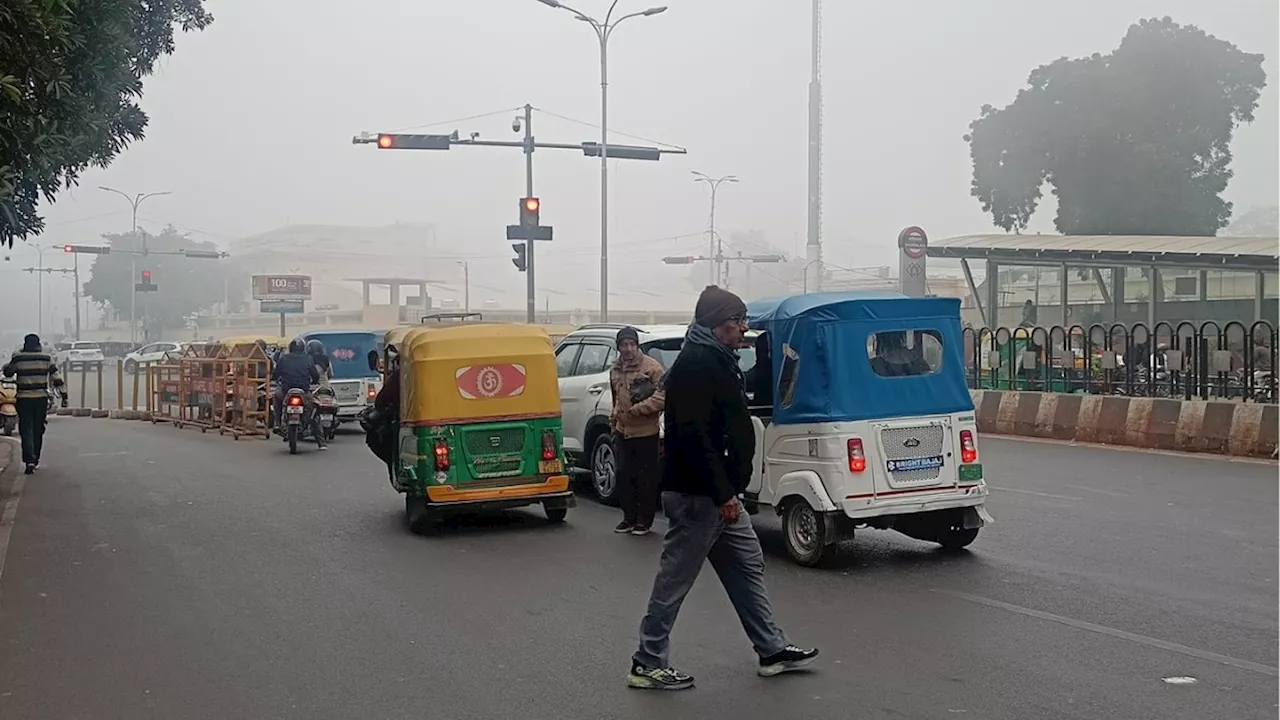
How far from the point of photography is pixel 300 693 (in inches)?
246

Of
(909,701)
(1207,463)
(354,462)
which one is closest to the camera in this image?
(909,701)

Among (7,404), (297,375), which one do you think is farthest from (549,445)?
(7,404)

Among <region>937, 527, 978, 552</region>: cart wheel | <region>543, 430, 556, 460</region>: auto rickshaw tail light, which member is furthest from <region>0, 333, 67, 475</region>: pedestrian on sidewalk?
<region>937, 527, 978, 552</region>: cart wheel

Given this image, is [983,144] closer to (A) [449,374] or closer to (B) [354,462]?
(B) [354,462]

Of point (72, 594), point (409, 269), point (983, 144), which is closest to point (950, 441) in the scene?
point (72, 594)

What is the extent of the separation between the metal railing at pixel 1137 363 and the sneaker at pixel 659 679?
1315cm

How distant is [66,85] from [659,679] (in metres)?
7.64

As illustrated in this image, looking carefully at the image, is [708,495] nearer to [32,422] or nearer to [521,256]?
[32,422]

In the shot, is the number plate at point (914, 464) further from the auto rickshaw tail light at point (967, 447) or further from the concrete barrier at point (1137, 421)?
the concrete barrier at point (1137, 421)

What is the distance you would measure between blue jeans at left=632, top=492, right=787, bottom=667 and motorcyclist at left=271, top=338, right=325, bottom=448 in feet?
45.5

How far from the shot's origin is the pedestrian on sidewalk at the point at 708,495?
6.18 m

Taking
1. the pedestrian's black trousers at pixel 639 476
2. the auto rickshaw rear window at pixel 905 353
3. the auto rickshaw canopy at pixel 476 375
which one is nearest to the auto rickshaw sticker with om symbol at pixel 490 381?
the auto rickshaw canopy at pixel 476 375

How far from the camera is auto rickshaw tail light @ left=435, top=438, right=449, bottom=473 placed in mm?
11039

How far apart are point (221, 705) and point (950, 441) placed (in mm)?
5734
